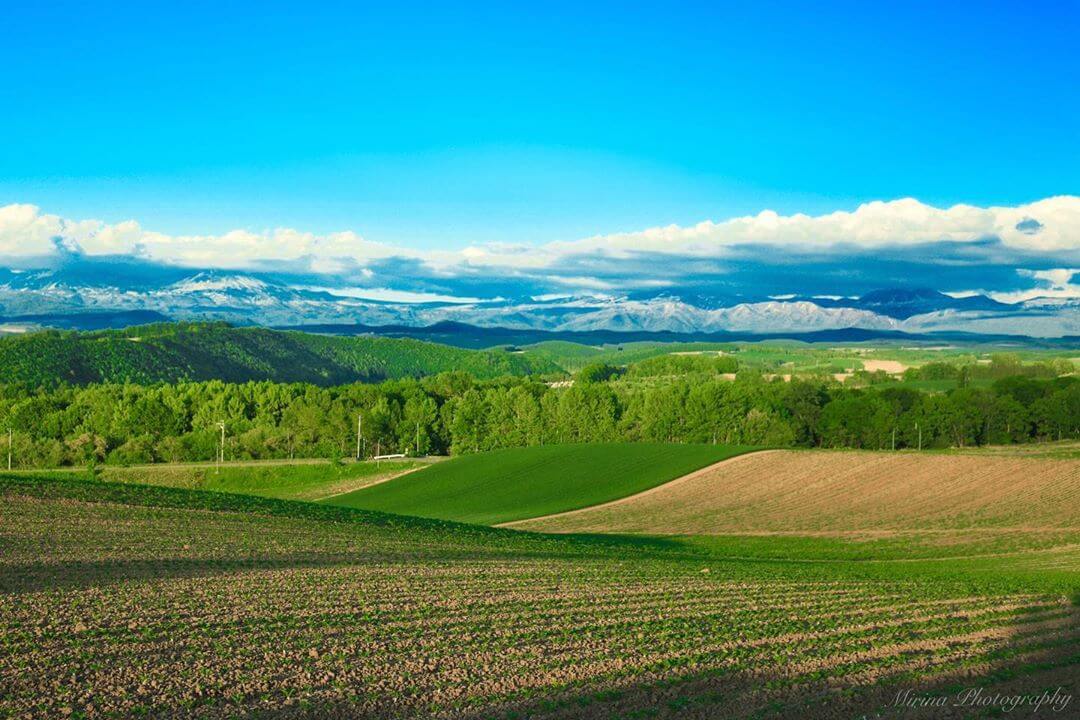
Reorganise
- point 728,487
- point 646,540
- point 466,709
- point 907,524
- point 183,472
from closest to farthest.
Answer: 1. point 466,709
2. point 646,540
3. point 907,524
4. point 728,487
5. point 183,472

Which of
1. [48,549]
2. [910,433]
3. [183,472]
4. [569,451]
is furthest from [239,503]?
[910,433]

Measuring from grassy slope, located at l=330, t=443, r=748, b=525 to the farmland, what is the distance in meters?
32.3

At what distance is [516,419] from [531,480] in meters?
45.7

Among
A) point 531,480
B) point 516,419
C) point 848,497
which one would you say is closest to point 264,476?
point 531,480

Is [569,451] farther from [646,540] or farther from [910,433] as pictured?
[910,433]

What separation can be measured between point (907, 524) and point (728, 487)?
1579 cm

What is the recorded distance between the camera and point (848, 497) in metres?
57.3

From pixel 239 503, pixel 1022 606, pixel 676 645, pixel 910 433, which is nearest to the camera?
pixel 676 645

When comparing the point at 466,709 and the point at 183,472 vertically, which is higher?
the point at 466,709

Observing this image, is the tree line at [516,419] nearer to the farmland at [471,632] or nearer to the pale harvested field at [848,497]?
the pale harvested field at [848,497]

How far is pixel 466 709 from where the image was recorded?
12.8 m

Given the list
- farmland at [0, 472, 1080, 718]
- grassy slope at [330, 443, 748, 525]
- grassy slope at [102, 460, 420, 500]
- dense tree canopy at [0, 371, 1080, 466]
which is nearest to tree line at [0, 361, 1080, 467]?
dense tree canopy at [0, 371, 1080, 466]

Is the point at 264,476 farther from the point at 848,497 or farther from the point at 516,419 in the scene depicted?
the point at 848,497

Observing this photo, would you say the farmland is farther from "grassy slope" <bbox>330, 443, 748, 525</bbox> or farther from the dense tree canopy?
the dense tree canopy
